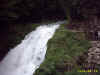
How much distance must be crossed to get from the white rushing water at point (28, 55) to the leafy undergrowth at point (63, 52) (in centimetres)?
48

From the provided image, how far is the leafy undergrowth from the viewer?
262 inches

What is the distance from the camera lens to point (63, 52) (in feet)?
24.6

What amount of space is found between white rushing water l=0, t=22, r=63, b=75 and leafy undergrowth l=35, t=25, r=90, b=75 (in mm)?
477

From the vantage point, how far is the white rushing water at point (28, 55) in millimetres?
7662

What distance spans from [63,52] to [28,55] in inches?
66.8

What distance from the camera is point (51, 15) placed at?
43.1ft

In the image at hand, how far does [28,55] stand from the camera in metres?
8.26

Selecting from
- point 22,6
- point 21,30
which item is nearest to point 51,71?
point 21,30

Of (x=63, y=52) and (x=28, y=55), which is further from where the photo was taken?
(x=28, y=55)

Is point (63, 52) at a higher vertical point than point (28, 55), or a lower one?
higher

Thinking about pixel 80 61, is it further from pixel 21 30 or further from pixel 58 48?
pixel 21 30

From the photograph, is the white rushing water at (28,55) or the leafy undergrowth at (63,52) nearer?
the leafy undergrowth at (63,52)

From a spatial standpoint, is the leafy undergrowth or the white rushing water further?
the white rushing water

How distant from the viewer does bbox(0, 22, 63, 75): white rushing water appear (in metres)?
7.66
